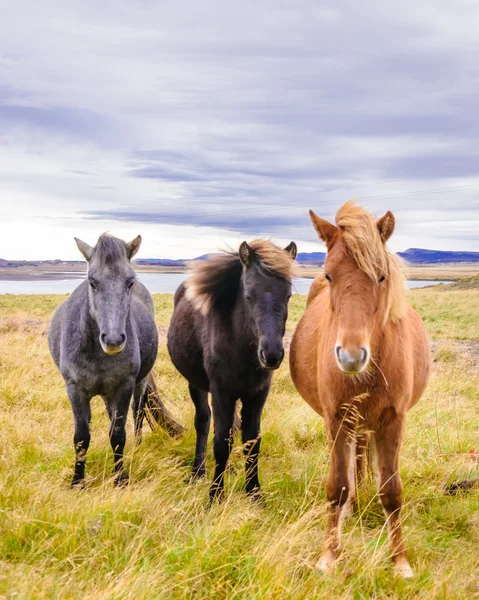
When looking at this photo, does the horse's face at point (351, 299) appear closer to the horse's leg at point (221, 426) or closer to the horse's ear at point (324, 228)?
the horse's ear at point (324, 228)

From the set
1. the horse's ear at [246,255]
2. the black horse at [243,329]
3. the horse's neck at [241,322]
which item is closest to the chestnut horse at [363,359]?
the black horse at [243,329]

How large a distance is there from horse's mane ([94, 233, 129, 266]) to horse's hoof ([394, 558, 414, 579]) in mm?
3166

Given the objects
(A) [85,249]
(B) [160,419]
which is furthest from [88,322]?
(B) [160,419]

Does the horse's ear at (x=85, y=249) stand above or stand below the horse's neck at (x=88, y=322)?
above

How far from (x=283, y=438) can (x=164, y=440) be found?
4.39 feet

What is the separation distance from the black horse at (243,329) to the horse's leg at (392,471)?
0.93 meters

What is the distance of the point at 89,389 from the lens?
5000 millimetres

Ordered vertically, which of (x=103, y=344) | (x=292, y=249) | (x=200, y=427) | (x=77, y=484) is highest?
(x=292, y=249)

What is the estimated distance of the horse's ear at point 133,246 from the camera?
5091 mm

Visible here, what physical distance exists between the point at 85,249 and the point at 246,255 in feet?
4.97

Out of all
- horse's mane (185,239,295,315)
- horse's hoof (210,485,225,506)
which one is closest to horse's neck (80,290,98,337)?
horse's mane (185,239,295,315)

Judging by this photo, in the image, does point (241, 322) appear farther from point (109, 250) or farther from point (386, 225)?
point (386, 225)

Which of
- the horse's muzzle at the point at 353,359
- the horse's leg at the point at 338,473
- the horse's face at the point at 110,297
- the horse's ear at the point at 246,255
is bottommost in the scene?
the horse's leg at the point at 338,473

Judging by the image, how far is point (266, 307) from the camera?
4367 millimetres
